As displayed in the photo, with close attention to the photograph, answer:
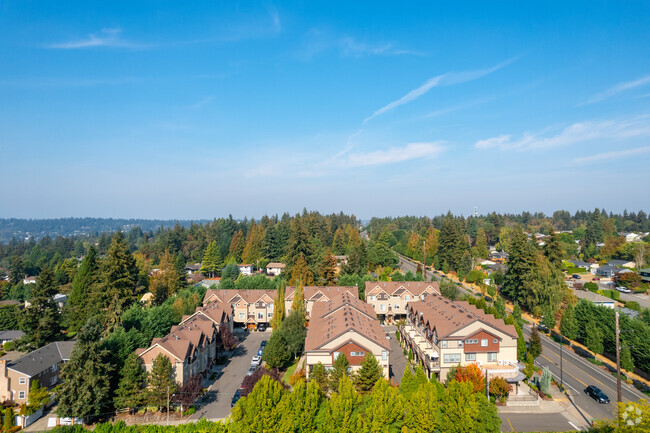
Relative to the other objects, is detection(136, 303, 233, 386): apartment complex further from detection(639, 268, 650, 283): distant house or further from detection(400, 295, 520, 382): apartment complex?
detection(639, 268, 650, 283): distant house

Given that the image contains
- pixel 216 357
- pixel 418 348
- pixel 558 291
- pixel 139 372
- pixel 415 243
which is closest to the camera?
pixel 139 372

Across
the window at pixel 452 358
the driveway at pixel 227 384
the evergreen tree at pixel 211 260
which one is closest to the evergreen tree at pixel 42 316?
the driveway at pixel 227 384

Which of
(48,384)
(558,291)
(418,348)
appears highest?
(558,291)

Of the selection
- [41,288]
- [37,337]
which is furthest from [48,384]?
[41,288]

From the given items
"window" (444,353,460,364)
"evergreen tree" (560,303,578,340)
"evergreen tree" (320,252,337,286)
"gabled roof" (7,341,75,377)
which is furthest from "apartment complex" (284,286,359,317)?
"gabled roof" (7,341,75,377)

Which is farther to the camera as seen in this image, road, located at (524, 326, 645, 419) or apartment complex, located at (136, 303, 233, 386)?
apartment complex, located at (136, 303, 233, 386)

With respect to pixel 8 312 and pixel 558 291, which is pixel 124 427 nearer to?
pixel 8 312

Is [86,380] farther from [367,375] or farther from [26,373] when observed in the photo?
[367,375]
